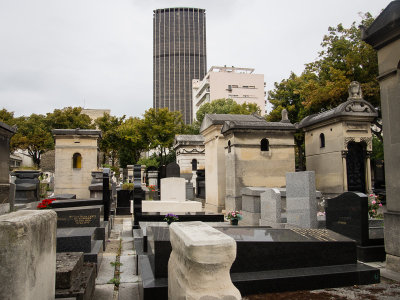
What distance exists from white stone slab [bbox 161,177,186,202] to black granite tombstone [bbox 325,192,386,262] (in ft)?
20.1

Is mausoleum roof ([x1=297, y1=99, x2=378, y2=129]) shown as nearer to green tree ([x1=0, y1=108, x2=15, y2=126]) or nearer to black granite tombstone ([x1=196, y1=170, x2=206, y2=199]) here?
black granite tombstone ([x1=196, y1=170, x2=206, y2=199])

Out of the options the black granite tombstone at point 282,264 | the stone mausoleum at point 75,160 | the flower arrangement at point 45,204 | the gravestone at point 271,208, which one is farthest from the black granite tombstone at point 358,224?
the stone mausoleum at point 75,160

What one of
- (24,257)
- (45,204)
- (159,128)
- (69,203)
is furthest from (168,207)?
(159,128)

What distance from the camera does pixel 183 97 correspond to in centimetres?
14512

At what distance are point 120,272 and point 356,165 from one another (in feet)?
31.8

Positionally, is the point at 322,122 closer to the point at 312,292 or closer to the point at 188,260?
the point at 312,292

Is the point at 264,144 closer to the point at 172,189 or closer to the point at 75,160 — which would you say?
the point at 172,189

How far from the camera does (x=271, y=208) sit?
8852 mm

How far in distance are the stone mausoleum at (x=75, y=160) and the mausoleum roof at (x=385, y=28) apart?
1527cm

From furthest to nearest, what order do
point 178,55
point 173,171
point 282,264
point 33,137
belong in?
point 178,55, point 33,137, point 173,171, point 282,264

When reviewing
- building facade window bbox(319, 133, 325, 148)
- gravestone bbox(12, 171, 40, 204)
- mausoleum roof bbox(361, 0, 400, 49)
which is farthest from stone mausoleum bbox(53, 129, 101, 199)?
mausoleum roof bbox(361, 0, 400, 49)

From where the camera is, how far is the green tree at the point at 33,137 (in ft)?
140

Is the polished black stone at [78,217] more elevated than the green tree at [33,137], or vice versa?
the green tree at [33,137]

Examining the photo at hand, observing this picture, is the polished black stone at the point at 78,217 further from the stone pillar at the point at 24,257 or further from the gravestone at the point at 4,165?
the stone pillar at the point at 24,257
